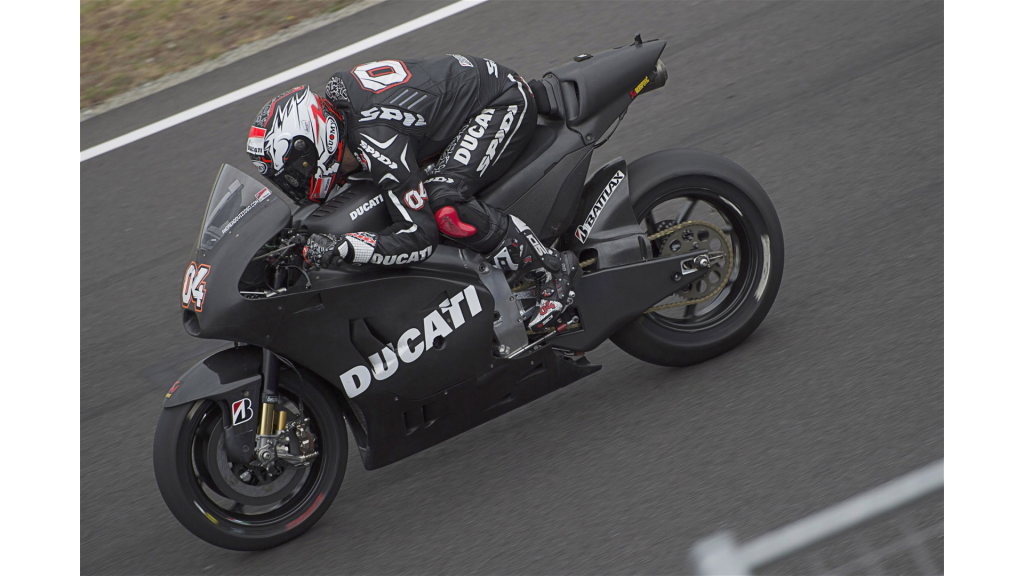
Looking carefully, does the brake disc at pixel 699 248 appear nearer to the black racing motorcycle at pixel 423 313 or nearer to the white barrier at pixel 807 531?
the black racing motorcycle at pixel 423 313

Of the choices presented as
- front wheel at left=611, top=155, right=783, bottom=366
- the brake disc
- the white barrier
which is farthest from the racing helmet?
the white barrier

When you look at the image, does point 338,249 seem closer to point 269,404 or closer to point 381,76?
point 269,404

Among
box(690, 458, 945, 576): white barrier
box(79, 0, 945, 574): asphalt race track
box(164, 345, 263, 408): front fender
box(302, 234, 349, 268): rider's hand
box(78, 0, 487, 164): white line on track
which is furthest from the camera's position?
box(78, 0, 487, 164): white line on track

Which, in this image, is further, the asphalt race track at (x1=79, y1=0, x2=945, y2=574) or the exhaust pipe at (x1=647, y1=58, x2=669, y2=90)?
the exhaust pipe at (x1=647, y1=58, x2=669, y2=90)

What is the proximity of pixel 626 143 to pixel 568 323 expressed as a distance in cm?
231

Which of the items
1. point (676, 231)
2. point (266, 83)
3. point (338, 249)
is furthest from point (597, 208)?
point (266, 83)

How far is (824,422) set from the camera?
14.1 feet

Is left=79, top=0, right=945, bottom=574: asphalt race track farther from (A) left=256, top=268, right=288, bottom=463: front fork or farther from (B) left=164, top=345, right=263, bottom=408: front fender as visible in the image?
(B) left=164, top=345, right=263, bottom=408: front fender

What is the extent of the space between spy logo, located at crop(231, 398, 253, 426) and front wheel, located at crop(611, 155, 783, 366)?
Result: 161 centimetres

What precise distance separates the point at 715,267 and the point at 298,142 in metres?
1.98

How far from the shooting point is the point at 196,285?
3924 millimetres

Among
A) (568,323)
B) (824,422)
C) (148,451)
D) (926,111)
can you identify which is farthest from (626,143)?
(148,451)

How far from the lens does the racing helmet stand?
388 cm

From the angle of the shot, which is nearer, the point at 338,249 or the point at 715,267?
the point at 338,249
